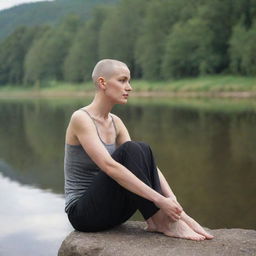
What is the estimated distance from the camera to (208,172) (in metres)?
9.10

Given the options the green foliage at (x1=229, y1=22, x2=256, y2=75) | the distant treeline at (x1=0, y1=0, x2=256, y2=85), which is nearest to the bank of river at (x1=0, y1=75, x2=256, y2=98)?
the green foliage at (x1=229, y1=22, x2=256, y2=75)

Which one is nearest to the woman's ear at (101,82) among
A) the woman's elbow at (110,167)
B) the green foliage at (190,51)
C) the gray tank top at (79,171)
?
the gray tank top at (79,171)

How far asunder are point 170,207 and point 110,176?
464 millimetres

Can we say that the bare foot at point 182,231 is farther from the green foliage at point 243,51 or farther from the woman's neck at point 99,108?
the green foliage at point 243,51

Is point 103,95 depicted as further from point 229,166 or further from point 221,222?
point 229,166

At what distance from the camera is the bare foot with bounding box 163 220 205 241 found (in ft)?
12.3

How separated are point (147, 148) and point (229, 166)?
20.4 feet

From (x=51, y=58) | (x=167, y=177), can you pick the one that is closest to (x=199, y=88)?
(x=167, y=177)

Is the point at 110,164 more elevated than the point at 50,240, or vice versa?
the point at 110,164

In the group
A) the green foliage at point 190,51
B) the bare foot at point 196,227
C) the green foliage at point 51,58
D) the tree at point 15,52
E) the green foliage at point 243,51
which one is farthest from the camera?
the tree at point 15,52

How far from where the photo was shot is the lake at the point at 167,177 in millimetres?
5742

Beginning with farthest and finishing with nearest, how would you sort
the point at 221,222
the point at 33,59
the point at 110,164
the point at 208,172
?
the point at 33,59, the point at 208,172, the point at 221,222, the point at 110,164

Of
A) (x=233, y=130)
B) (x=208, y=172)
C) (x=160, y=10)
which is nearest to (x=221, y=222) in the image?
(x=208, y=172)

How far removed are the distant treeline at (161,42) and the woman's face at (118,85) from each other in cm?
4217
